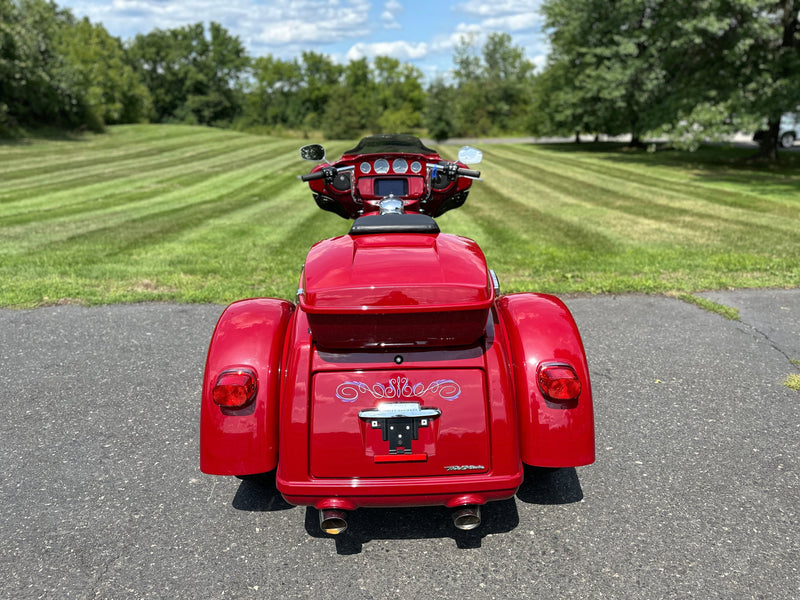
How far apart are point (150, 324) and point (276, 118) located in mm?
75116

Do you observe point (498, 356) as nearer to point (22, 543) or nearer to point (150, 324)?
point (22, 543)

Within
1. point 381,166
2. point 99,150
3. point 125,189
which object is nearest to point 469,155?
point 381,166

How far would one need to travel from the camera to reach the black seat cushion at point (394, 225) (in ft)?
10.5

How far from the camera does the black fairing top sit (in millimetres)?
4543

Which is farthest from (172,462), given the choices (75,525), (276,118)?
(276,118)

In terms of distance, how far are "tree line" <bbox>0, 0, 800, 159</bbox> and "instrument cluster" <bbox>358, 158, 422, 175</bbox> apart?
1645cm

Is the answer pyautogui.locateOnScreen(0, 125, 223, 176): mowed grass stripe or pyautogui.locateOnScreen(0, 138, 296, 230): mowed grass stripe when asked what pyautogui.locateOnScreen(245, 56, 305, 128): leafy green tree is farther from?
pyautogui.locateOnScreen(0, 138, 296, 230): mowed grass stripe

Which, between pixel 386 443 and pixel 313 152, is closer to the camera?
pixel 386 443

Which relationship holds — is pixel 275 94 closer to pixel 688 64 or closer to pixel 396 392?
pixel 688 64

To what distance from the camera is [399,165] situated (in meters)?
4.41

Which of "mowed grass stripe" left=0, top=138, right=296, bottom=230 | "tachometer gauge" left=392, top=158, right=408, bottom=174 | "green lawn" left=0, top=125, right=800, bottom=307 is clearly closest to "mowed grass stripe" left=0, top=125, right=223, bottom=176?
"green lawn" left=0, top=125, right=800, bottom=307

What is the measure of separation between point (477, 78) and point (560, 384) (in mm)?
87342

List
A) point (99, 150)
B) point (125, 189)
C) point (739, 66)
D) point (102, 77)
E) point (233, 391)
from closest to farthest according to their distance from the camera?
point (233, 391) → point (125, 189) → point (739, 66) → point (99, 150) → point (102, 77)

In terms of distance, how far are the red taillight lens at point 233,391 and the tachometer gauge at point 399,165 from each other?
2167 millimetres
